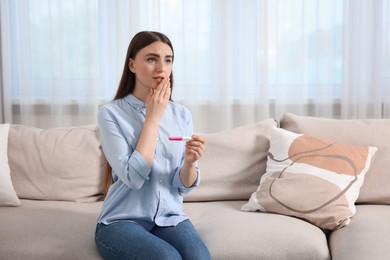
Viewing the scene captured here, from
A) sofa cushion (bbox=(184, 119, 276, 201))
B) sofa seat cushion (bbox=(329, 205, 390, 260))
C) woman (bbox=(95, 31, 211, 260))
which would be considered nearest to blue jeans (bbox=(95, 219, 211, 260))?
woman (bbox=(95, 31, 211, 260))

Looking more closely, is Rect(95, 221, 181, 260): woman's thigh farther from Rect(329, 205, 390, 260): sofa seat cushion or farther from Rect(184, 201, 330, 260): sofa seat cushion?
Rect(329, 205, 390, 260): sofa seat cushion

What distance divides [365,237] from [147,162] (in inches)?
32.1

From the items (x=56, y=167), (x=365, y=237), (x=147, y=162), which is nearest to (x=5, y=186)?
(x=56, y=167)

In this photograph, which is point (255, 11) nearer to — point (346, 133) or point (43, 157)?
point (346, 133)

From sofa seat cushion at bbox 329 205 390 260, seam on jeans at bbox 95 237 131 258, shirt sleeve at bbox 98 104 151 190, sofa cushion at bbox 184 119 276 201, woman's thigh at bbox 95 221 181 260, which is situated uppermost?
shirt sleeve at bbox 98 104 151 190

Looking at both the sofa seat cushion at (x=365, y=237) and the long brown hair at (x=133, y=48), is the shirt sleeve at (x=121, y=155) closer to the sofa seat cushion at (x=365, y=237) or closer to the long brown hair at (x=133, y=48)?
the long brown hair at (x=133, y=48)

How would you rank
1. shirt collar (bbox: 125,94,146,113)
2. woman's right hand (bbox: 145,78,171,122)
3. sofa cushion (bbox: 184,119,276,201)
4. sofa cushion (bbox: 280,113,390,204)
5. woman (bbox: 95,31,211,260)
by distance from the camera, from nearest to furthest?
woman (bbox: 95,31,211,260)
woman's right hand (bbox: 145,78,171,122)
shirt collar (bbox: 125,94,146,113)
sofa cushion (bbox: 280,113,390,204)
sofa cushion (bbox: 184,119,276,201)

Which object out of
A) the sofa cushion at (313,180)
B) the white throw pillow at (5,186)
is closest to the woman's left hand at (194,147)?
the sofa cushion at (313,180)

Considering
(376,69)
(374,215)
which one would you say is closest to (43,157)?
(374,215)

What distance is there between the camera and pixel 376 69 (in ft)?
10.8

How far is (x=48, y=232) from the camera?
2.31 m

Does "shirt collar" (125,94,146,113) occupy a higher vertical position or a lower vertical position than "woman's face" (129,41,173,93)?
lower

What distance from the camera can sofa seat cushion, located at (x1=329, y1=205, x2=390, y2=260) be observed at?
2.09m

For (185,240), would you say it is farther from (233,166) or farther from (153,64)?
(233,166)
